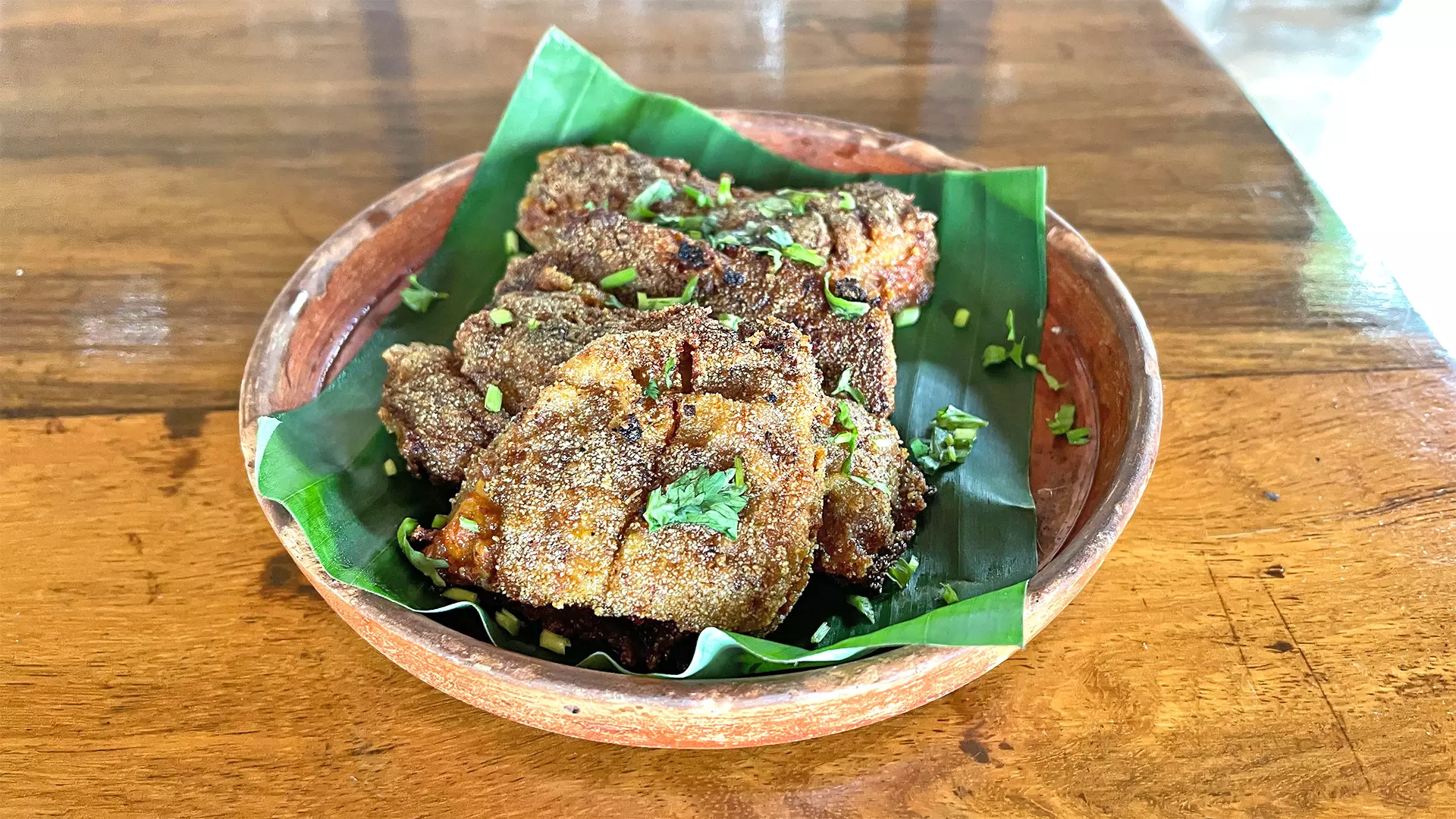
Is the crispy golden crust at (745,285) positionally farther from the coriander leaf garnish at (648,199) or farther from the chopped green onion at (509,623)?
the chopped green onion at (509,623)

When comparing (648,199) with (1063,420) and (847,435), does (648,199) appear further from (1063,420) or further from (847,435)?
(1063,420)

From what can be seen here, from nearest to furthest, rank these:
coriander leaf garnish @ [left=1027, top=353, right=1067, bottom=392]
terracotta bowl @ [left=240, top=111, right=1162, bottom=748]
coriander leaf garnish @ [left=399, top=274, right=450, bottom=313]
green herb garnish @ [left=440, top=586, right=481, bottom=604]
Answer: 1. terracotta bowl @ [left=240, top=111, right=1162, bottom=748]
2. green herb garnish @ [left=440, top=586, right=481, bottom=604]
3. coriander leaf garnish @ [left=1027, top=353, right=1067, bottom=392]
4. coriander leaf garnish @ [left=399, top=274, right=450, bottom=313]

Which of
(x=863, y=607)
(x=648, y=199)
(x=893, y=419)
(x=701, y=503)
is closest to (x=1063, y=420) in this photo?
(x=893, y=419)

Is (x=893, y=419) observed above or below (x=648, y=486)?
below

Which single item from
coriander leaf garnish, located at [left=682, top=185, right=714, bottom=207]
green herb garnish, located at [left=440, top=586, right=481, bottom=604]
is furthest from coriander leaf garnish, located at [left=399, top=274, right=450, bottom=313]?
green herb garnish, located at [left=440, top=586, right=481, bottom=604]

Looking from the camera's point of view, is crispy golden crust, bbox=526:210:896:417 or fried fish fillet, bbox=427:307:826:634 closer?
fried fish fillet, bbox=427:307:826:634

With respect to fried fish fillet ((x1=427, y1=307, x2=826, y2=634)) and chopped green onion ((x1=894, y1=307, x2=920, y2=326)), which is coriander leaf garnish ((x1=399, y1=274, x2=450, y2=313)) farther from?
chopped green onion ((x1=894, y1=307, x2=920, y2=326))
